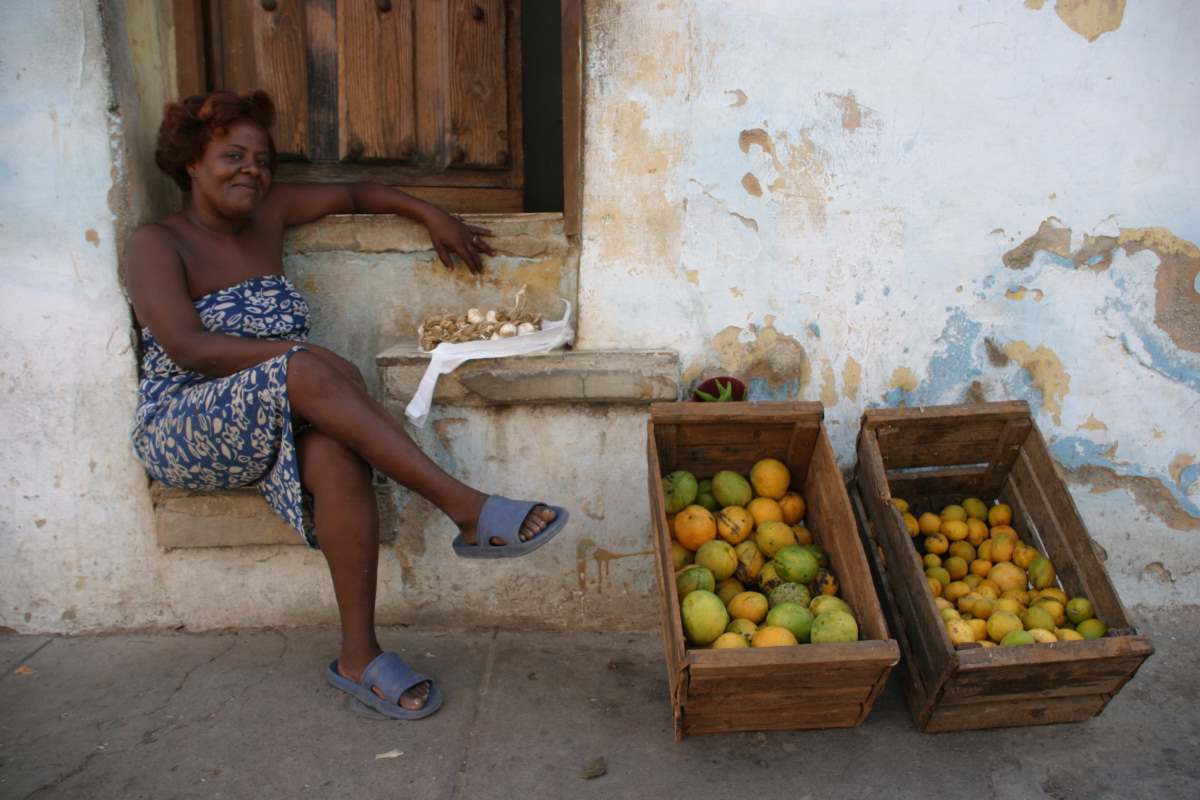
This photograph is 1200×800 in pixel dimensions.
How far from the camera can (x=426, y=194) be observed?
306cm

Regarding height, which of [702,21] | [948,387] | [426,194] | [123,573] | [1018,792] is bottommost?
[1018,792]

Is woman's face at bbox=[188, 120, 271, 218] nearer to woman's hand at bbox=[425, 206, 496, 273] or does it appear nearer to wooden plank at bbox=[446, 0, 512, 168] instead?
woman's hand at bbox=[425, 206, 496, 273]

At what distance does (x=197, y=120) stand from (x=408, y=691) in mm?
1715

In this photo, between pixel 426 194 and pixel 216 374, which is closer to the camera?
pixel 216 374

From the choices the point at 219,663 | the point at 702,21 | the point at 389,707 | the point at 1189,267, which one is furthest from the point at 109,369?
the point at 1189,267

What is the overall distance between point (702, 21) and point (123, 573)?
251cm

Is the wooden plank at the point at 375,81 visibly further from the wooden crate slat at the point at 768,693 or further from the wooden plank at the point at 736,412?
the wooden crate slat at the point at 768,693

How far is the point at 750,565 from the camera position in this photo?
231 centimetres

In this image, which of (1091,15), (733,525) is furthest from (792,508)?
(1091,15)

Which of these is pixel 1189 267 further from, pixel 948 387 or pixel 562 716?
pixel 562 716

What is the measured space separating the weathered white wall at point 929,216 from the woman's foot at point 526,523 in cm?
71

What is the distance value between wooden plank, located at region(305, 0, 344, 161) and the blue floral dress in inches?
26.8

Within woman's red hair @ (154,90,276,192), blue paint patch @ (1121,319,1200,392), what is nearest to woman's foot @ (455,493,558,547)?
woman's red hair @ (154,90,276,192)

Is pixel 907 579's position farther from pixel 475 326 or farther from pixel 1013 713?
pixel 475 326
